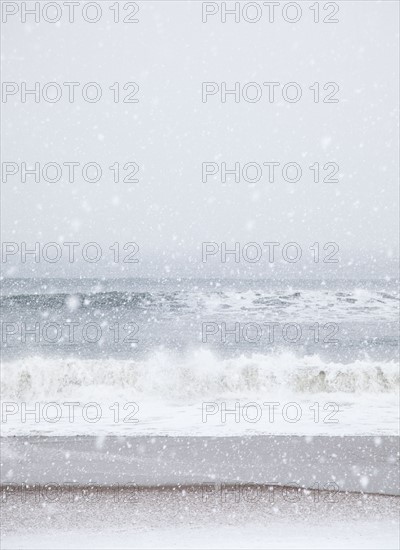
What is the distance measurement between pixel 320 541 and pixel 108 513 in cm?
162

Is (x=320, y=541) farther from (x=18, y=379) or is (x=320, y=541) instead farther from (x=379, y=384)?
(x=18, y=379)

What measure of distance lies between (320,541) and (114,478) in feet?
7.31

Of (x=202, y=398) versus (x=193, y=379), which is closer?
(x=202, y=398)

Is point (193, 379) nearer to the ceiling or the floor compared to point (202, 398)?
nearer to the ceiling

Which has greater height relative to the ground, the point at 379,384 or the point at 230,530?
the point at 230,530

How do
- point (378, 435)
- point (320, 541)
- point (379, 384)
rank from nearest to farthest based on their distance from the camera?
point (320, 541) → point (378, 435) → point (379, 384)


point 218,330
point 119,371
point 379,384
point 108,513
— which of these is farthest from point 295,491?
point 218,330

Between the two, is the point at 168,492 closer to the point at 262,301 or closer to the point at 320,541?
the point at 320,541

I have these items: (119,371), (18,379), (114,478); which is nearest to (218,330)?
(119,371)

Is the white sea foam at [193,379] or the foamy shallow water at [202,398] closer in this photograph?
the foamy shallow water at [202,398]

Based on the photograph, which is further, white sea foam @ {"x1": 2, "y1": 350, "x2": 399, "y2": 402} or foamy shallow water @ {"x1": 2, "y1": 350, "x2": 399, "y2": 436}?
white sea foam @ {"x1": 2, "y1": 350, "x2": 399, "y2": 402}

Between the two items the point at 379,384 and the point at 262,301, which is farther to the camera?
the point at 262,301

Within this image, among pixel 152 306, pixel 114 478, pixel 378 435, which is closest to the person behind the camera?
pixel 114 478

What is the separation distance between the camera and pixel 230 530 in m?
3.99
